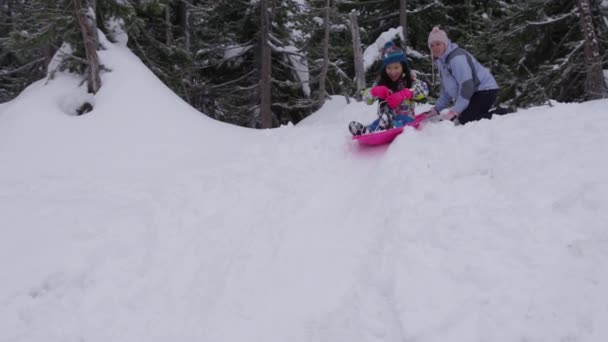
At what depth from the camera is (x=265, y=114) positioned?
14680mm

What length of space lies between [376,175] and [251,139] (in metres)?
3.73

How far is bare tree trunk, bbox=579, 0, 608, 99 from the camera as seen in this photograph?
8.48m

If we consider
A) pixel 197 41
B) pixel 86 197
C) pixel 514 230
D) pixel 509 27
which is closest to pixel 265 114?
pixel 197 41

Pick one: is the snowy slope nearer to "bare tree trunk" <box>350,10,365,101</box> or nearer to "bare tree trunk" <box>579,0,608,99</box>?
"bare tree trunk" <box>579,0,608,99</box>

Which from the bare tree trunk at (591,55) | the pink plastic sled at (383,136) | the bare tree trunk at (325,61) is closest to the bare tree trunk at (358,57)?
the bare tree trunk at (325,61)

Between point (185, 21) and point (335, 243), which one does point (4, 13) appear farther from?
point (335, 243)

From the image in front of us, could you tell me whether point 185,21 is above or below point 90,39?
below

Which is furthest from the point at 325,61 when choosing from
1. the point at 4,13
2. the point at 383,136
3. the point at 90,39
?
the point at 4,13

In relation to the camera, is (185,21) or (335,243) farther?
Answer: (185,21)

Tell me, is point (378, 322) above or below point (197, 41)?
above

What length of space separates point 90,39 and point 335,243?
7095mm

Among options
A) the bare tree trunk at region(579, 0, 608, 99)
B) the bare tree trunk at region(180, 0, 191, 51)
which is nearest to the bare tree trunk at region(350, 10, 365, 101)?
the bare tree trunk at region(579, 0, 608, 99)

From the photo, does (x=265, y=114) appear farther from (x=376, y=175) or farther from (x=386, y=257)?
(x=386, y=257)

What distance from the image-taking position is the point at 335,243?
13.3ft
